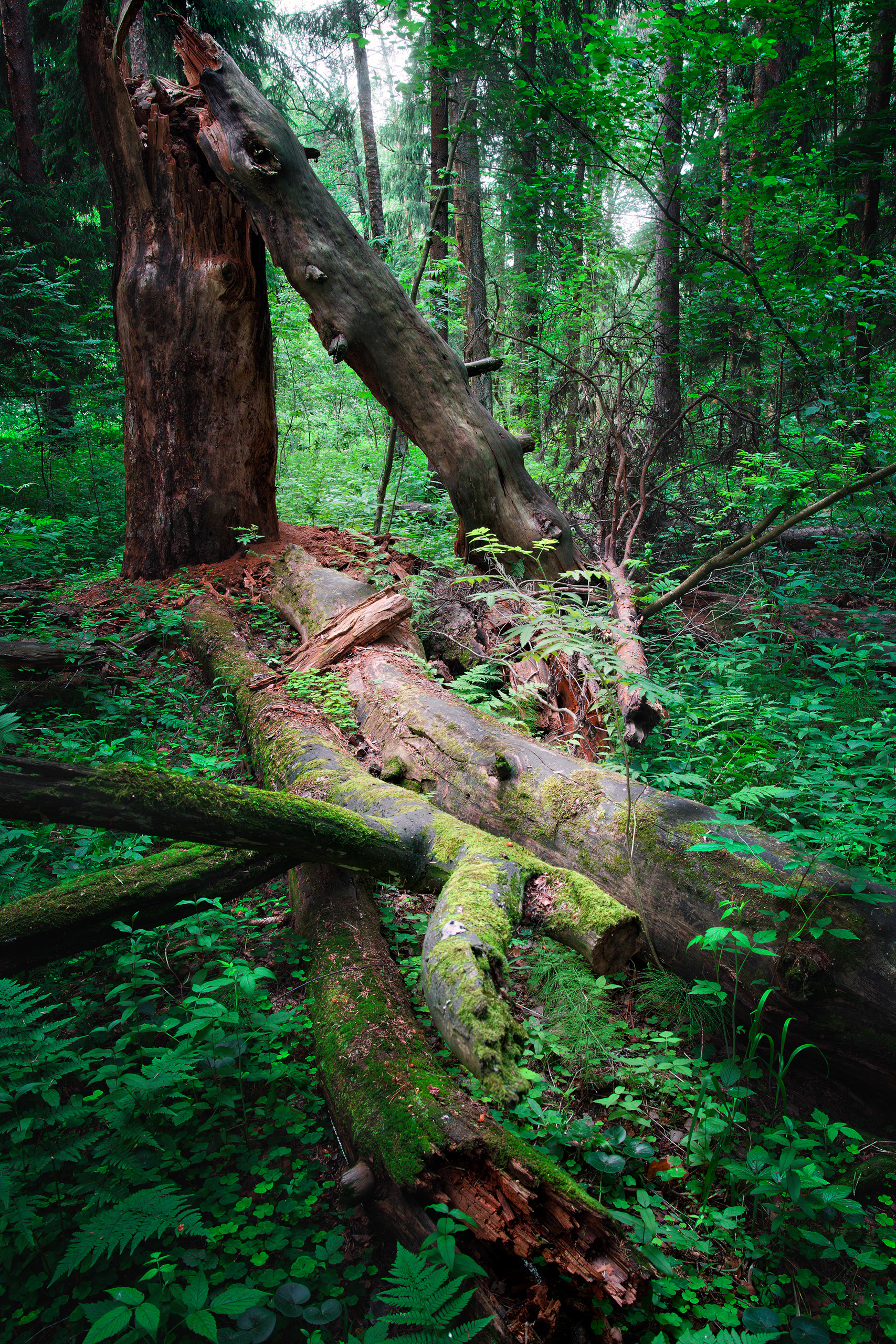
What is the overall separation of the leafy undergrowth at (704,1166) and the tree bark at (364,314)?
433 centimetres

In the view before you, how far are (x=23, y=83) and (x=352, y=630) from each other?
12.4m

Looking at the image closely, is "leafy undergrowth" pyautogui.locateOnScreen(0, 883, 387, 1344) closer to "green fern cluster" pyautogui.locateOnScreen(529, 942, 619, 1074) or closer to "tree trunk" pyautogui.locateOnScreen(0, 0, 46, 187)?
"green fern cluster" pyautogui.locateOnScreen(529, 942, 619, 1074)

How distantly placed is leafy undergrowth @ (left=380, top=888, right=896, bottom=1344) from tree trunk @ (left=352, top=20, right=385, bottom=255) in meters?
8.75

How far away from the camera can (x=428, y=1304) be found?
1.33 m

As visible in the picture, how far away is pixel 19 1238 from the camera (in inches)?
59.9

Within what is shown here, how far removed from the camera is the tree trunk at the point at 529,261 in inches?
395

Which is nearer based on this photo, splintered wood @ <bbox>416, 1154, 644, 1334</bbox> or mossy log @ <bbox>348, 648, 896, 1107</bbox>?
splintered wood @ <bbox>416, 1154, 644, 1334</bbox>

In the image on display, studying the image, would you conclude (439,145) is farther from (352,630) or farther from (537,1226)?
(537,1226)

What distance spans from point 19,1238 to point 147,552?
632 centimetres

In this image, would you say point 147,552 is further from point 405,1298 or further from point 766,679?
point 405,1298

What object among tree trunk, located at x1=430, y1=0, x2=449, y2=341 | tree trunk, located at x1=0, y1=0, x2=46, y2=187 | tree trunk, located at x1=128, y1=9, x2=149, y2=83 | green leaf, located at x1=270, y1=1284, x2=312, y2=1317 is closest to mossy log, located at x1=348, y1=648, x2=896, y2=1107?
green leaf, located at x1=270, y1=1284, x2=312, y2=1317

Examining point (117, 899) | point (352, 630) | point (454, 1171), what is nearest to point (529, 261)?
point (352, 630)

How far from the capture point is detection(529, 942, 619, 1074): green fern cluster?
243 cm

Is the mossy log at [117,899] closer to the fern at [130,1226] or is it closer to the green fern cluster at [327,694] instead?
the fern at [130,1226]
